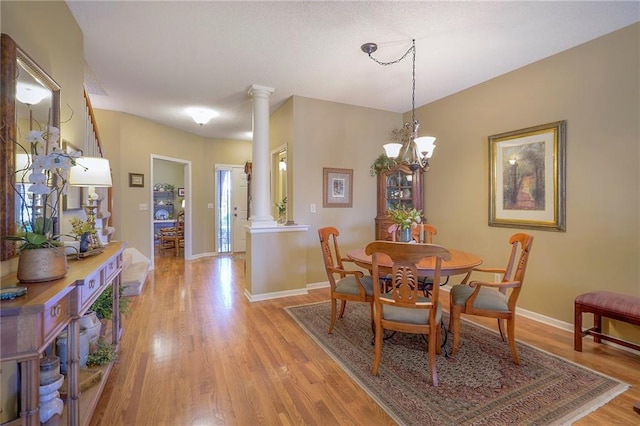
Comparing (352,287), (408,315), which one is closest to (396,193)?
(352,287)

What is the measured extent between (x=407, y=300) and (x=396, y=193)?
273 cm

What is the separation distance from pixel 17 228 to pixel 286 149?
10.3 feet

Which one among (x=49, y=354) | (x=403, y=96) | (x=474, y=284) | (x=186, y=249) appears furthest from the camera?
(x=186, y=249)

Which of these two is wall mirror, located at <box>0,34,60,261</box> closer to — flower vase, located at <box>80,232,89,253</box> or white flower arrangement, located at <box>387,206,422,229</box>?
flower vase, located at <box>80,232,89,253</box>

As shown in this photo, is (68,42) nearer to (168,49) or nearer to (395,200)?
(168,49)

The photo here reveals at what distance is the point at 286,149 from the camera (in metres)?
4.23

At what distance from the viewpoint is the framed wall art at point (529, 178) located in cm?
288

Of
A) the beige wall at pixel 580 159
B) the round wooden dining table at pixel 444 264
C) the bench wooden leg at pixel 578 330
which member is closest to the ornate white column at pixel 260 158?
the round wooden dining table at pixel 444 264

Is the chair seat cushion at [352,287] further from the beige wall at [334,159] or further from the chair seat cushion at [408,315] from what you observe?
the beige wall at [334,159]

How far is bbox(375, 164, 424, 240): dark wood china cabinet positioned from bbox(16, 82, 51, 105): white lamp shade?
3.76 m

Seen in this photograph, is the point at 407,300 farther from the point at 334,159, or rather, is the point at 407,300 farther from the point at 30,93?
the point at 334,159

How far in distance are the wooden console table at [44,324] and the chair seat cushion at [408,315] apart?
175cm

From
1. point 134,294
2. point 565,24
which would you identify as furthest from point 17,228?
point 565,24

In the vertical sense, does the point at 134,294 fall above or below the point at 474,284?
below
